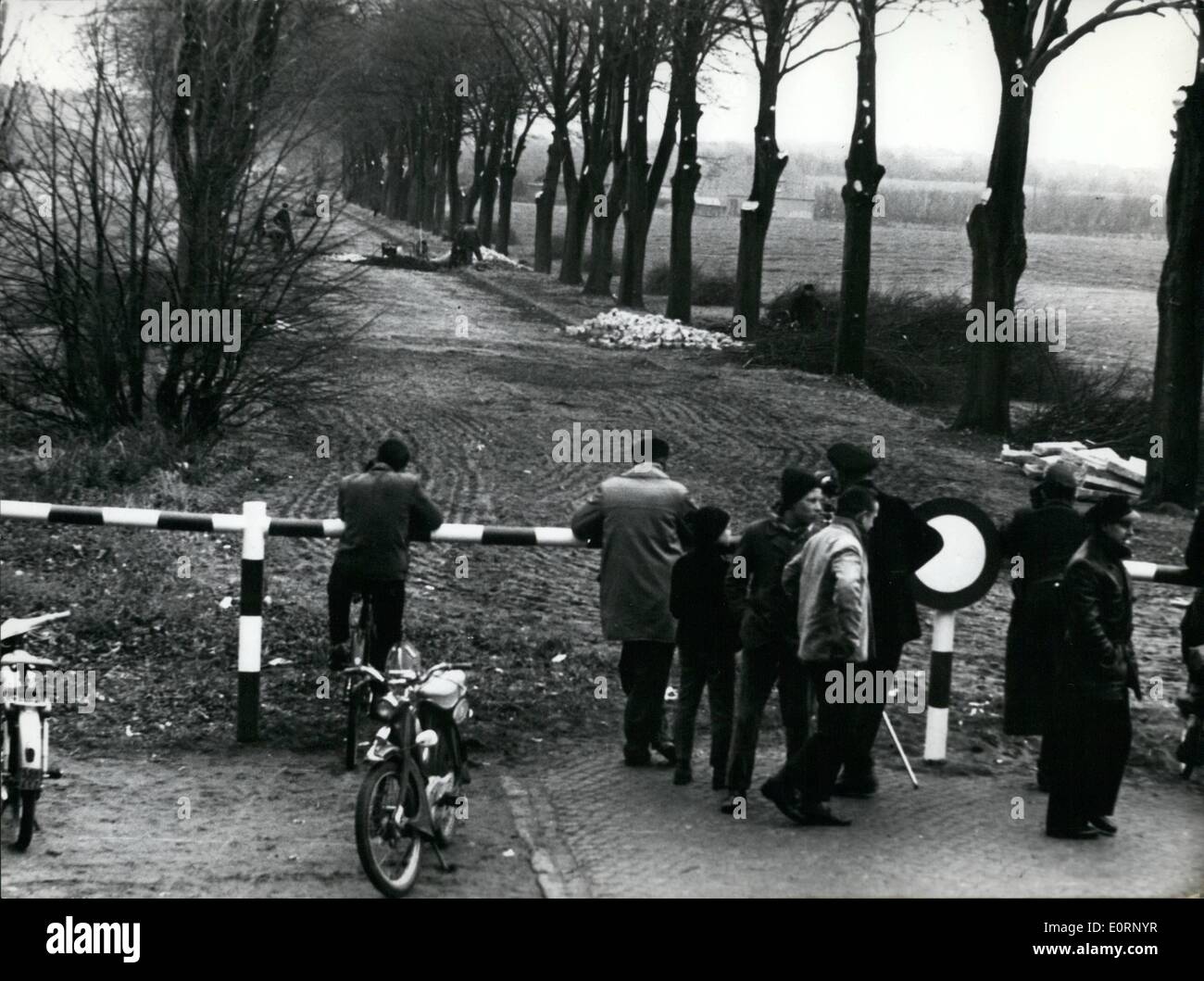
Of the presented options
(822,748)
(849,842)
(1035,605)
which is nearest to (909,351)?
(1035,605)

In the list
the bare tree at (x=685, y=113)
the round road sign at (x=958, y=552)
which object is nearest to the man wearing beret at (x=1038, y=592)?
the round road sign at (x=958, y=552)

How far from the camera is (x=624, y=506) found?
31.1 feet

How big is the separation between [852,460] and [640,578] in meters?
1.36

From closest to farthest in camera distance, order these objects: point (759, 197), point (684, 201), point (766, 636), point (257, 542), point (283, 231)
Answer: point (766, 636) → point (257, 542) → point (283, 231) → point (759, 197) → point (684, 201)

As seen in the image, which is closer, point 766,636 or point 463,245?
point 766,636

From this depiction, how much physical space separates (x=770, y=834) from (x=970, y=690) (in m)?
3.18

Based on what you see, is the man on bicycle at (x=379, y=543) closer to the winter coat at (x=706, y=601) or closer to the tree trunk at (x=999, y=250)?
the winter coat at (x=706, y=601)

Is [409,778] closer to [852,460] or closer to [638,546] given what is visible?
[638,546]

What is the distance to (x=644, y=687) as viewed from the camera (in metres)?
9.48

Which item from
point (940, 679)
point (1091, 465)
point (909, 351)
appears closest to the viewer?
point (940, 679)

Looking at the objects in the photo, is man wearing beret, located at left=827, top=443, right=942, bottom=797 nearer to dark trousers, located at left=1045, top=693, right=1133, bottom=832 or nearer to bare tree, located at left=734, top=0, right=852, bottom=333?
dark trousers, located at left=1045, top=693, right=1133, bottom=832
